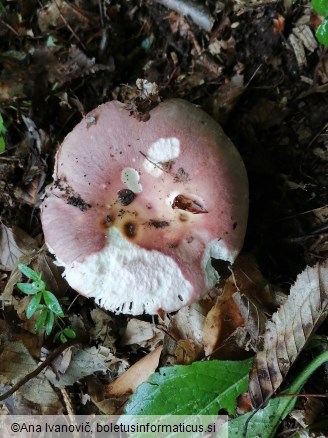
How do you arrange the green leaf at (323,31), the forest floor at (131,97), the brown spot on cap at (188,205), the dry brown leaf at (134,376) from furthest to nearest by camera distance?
the forest floor at (131,97) → the dry brown leaf at (134,376) → the green leaf at (323,31) → the brown spot on cap at (188,205)

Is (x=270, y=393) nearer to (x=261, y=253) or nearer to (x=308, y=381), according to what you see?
(x=308, y=381)

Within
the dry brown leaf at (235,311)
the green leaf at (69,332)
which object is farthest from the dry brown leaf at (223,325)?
the green leaf at (69,332)

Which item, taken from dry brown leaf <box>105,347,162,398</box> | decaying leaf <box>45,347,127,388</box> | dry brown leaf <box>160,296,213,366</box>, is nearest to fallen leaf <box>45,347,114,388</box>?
decaying leaf <box>45,347,127,388</box>

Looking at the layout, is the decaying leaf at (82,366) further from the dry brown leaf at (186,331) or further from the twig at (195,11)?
the twig at (195,11)

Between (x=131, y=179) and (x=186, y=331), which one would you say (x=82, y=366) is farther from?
(x=131, y=179)

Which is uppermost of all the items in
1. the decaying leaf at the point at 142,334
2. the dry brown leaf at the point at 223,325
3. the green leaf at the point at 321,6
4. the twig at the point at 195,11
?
the green leaf at the point at 321,6

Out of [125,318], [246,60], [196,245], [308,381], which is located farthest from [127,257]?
[246,60]

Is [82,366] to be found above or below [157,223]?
below

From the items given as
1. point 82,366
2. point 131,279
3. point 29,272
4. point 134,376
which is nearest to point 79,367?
point 82,366
